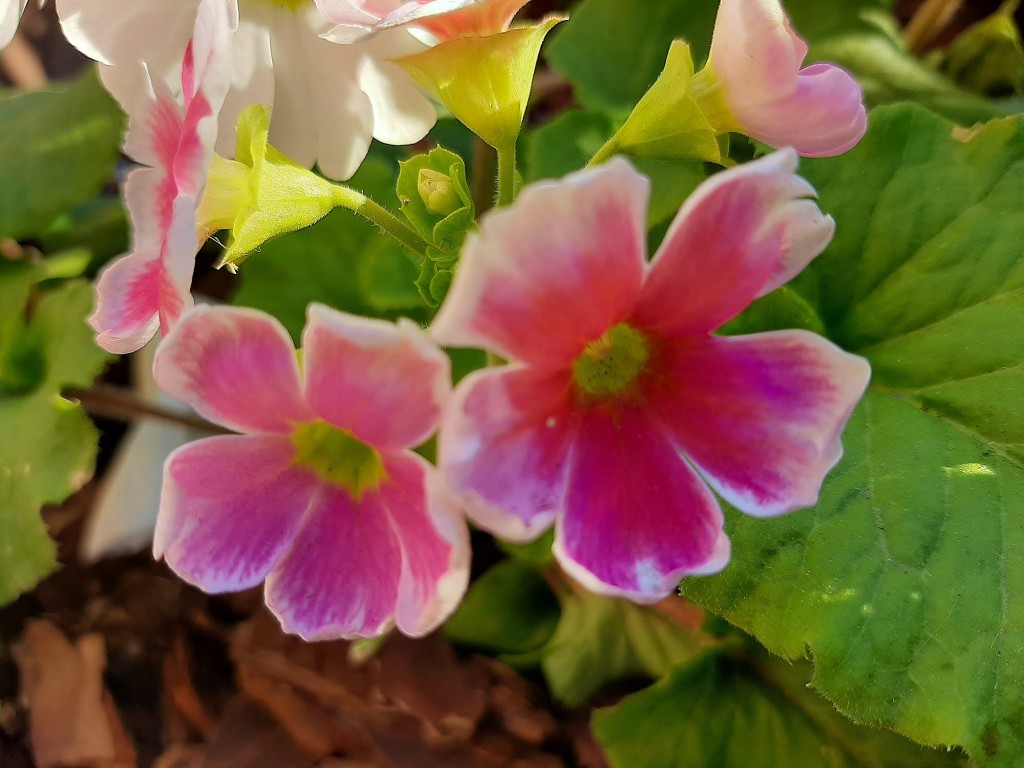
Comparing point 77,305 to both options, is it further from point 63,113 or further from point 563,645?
point 563,645

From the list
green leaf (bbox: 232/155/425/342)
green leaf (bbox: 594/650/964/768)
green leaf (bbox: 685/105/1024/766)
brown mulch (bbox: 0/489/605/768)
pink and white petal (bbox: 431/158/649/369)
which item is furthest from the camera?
green leaf (bbox: 232/155/425/342)

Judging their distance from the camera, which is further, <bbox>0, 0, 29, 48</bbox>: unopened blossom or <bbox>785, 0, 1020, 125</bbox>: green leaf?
<bbox>785, 0, 1020, 125</bbox>: green leaf

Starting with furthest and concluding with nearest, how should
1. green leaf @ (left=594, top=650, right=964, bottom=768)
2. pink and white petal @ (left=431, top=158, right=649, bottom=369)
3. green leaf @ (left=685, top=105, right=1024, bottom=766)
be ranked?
green leaf @ (left=594, top=650, right=964, bottom=768)
green leaf @ (left=685, top=105, right=1024, bottom=766)
pink and white petal @ (left=431, top=158, right=649, bottom=369)

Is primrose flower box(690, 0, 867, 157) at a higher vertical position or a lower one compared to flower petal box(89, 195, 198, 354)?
higher

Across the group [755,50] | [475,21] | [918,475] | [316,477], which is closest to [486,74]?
[475,21]

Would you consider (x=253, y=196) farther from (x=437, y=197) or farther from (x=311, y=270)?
(x=311, y=270)

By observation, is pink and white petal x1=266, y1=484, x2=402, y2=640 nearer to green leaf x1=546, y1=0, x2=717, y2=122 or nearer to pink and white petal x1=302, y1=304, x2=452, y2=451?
pink and white petal x1=302, y1=304, x2=452, y2=451

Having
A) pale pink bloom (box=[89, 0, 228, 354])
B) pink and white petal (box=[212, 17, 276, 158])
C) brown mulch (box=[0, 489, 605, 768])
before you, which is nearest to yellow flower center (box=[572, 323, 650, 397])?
pale pink bloom (box=[89, 0, 228, 354])
